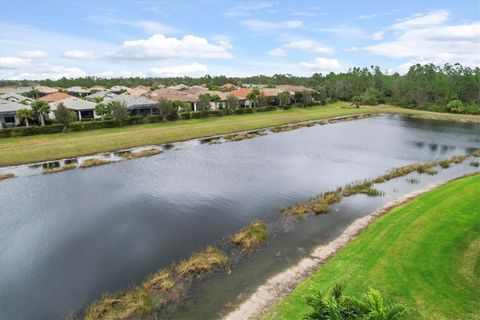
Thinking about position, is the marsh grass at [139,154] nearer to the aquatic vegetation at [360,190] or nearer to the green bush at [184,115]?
the green bush at [184,115]

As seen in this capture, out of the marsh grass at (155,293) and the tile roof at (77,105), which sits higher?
the tile roof at (77,105)

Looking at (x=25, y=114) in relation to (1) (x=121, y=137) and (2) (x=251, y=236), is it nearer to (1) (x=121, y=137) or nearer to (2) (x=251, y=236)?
(1) (x=121, y=137)

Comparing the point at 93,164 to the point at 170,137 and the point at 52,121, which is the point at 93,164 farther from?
the point at 52,121

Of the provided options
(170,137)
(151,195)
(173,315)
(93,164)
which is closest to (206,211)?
(151,195)

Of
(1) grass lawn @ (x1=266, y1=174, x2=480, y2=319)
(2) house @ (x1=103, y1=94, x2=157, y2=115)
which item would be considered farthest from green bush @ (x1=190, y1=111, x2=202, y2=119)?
(1) grass lawn @ (x1=266, y1=174, x2=480, y2=319)

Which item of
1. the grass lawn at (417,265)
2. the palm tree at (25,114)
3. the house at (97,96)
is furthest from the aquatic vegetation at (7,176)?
→ the house at (97,96)

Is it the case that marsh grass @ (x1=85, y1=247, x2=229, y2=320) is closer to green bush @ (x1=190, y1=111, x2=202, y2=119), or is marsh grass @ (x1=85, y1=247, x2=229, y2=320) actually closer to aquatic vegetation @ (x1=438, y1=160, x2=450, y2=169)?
aquatic vegetation @ (x1=438, y1=160, x2=450, y2=169)

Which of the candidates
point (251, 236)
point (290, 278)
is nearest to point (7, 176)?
point (251, 236)

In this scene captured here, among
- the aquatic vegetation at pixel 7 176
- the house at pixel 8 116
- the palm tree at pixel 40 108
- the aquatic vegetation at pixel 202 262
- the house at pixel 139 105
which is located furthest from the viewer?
the house at pixel 139 105
